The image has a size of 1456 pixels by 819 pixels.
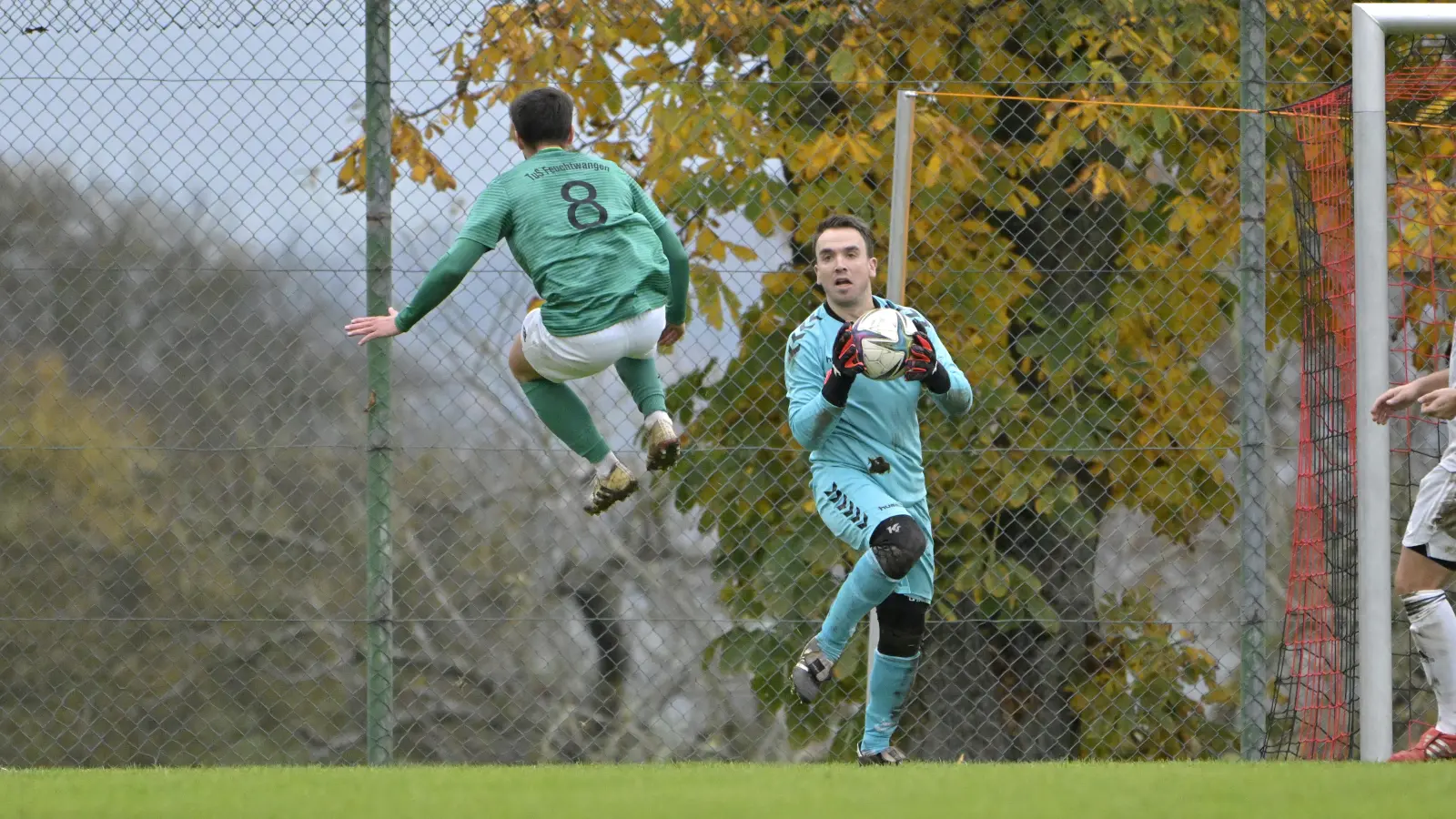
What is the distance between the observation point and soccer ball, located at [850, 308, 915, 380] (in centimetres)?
491

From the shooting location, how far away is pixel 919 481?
5484mm

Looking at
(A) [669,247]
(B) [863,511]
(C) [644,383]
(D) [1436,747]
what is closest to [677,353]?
(C) [644,383]

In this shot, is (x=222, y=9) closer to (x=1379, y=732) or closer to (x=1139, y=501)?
(x=1139, y=501)

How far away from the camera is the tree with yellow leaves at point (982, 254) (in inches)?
264

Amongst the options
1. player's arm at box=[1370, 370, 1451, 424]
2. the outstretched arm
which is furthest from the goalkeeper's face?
player's arm at box=[1370, 370, 1451, 424]

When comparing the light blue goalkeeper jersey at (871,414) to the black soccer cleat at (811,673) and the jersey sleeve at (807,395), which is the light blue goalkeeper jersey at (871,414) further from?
the black soccer cleat at (811,673)

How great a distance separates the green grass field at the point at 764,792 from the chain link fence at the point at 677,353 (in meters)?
1.68

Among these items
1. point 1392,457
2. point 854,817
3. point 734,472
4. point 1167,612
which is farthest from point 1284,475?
point 854,817

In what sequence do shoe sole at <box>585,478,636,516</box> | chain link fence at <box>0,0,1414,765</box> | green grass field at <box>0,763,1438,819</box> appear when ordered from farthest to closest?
chain link fence at <box>0,0,1414,765</box> → shoe sole at <box>585,478,636,516</box> → green grass field at <box>0,763,1438,819</box>

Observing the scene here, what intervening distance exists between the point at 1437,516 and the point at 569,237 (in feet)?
9.07

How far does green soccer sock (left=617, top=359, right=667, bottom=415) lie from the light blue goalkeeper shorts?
601 millimetres

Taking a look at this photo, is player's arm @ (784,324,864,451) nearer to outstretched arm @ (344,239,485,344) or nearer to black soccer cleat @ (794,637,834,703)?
black soccer cleat @ (794,637,834,703)

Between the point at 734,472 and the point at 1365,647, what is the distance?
2.33 meters

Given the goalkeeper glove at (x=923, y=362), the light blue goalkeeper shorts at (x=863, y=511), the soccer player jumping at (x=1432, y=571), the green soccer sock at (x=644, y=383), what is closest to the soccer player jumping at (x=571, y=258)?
the green soccer sock at (x=644, y=383)
